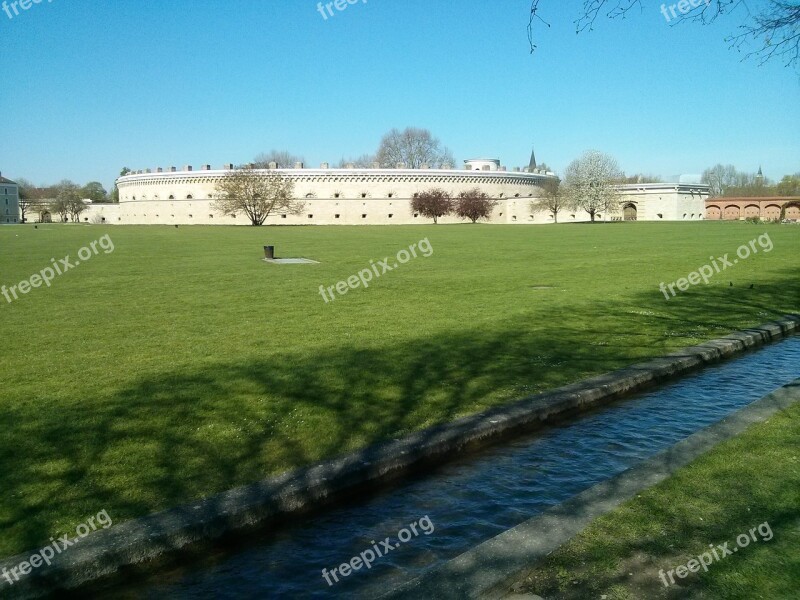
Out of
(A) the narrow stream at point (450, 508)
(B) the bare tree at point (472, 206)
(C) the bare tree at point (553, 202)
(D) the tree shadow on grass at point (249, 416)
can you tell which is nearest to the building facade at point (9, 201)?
(B) the bare tree at point (472, 206)

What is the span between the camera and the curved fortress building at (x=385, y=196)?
4023 inches

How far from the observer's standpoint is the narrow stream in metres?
3.91

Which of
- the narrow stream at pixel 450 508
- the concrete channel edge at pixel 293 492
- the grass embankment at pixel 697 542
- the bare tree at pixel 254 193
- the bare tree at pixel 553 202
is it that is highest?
the bare tree at pixel 254 193

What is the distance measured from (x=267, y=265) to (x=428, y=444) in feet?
59.4

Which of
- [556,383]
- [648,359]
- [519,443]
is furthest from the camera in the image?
[648,359]

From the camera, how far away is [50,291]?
622 inches

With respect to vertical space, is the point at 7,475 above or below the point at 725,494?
above

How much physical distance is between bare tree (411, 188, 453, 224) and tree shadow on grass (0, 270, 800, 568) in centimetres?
8559

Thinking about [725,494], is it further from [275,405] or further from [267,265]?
[267,265]

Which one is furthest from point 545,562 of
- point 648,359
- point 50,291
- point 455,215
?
point 455,215

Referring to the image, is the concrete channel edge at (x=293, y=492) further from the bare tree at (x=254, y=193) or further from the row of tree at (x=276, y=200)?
the row of tree at (x=276, y=200)

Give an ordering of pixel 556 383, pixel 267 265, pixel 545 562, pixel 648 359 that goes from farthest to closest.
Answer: pixel 267 265
pixel 648 359
pixel 556 383
pixel 545 562

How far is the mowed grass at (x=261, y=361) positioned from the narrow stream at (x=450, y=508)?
23.8 inches

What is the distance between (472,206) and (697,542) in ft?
305
